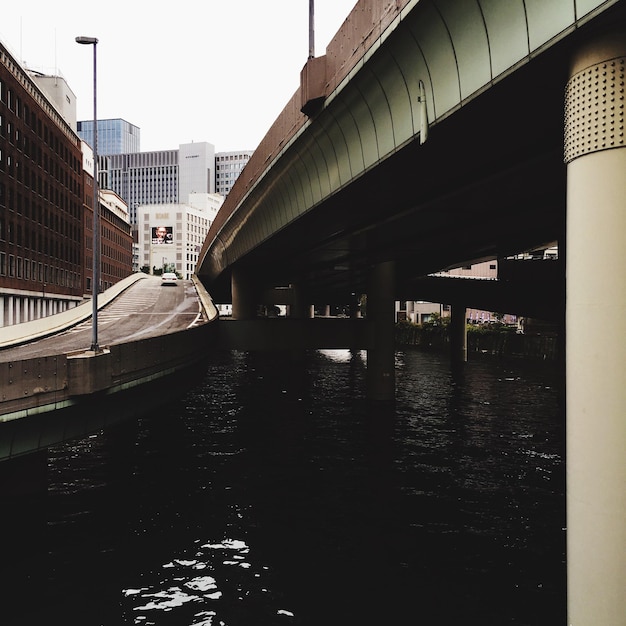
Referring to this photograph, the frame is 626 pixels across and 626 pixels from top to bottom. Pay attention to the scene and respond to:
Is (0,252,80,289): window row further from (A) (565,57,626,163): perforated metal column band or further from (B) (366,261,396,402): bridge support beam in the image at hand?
(A) (565,57,626,163): perforated metal column band

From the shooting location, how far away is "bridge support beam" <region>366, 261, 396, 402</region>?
139ft

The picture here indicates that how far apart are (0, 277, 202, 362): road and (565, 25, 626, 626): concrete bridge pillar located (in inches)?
750

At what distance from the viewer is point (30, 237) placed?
70312 millimetres

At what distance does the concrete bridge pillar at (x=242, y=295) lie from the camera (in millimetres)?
50438

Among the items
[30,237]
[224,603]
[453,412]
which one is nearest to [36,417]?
[224,603]

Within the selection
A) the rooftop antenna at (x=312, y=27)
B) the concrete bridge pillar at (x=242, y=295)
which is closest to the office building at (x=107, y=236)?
the concrete bridge pillar at (x=242, y=295)

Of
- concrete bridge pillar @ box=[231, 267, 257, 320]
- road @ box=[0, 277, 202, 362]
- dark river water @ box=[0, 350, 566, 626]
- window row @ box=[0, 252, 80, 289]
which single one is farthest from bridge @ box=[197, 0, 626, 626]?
window row @ box=[0, 252, 80, 289]

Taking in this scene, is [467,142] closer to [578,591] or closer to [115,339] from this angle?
[578,591]

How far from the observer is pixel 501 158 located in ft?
48.7

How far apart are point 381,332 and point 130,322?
18.7m

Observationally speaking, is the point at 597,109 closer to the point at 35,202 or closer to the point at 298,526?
the point at 298,526

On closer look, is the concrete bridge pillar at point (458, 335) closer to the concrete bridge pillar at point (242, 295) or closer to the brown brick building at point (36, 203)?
the concrete bridge pillar at point (242, 295)

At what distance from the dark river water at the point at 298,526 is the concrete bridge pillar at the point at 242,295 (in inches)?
612

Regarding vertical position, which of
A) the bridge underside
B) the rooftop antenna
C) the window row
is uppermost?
the rooftop antenna
